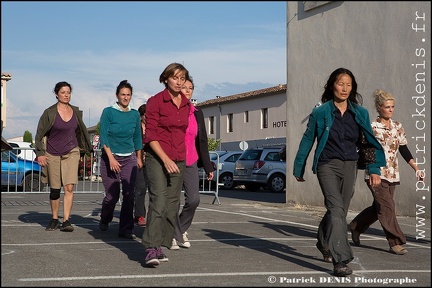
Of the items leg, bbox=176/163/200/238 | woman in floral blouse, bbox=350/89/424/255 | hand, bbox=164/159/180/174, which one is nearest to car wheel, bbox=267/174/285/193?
woman in floral blouse, bbox=350/89/424/255

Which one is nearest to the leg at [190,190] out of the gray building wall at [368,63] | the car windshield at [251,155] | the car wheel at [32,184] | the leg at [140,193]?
the leg at [140,193]

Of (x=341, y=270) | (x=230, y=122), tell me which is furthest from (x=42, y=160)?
(x=230, y=122)

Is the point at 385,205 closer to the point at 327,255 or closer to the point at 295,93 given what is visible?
the point at 327,255

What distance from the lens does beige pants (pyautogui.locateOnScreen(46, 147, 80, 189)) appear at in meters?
10.7

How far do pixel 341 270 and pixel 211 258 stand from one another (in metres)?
1.65

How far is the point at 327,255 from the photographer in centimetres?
811

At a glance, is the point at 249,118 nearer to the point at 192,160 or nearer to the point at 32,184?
the point at 32,184

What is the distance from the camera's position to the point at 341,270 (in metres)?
7.08

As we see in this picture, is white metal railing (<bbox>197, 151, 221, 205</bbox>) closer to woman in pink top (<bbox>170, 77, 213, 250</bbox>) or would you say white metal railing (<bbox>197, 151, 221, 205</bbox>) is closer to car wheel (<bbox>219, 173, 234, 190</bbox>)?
woman in pink top (<bbox>170, 77, 213, 250</bbox>)

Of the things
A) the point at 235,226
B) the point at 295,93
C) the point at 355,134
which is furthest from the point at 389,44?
the point at 355,134

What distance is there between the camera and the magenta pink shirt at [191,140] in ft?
29.2

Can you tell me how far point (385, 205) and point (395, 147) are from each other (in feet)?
2.23

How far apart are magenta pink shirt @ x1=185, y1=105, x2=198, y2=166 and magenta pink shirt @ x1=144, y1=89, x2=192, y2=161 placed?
954 mm

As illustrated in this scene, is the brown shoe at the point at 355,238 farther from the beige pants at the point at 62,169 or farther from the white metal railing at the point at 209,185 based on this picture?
the white metal railing at the point at 209,185
